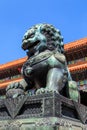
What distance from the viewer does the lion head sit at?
3.92 m

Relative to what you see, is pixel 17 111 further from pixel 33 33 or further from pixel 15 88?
pixel 33 33

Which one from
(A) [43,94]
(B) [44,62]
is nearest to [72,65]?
(B) [44,62]

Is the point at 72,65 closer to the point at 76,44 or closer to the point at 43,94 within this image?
the point at 76,44

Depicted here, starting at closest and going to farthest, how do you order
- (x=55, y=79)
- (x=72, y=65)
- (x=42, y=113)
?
(x=42, y=113)
(x=55, y=79)
(x=72, y=65)

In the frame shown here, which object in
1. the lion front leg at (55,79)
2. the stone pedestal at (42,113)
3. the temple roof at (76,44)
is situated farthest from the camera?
the temple roof at (76,44)

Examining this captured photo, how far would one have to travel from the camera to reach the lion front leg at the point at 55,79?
11.9 feet

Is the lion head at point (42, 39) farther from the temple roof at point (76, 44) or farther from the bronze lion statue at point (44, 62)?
the temple roof at point (76, 44)

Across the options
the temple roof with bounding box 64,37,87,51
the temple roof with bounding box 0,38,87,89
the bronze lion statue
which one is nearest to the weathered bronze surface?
the bronze lion statue

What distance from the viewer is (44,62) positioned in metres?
3.76

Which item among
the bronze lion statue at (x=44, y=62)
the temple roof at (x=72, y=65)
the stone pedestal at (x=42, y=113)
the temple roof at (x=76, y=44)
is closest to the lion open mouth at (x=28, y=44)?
the bronze lion statue at (x=44, y=62)

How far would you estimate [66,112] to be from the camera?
136 inches

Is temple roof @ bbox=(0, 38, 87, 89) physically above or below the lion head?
above

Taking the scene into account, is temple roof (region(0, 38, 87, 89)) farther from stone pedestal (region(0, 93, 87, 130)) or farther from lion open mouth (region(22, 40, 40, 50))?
stone pedestal (region(0, 93, 87, 130))

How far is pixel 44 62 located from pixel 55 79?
0.23 metres
